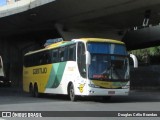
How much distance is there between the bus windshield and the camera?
2375cm

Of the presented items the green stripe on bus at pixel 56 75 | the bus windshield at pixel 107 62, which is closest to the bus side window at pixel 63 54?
the green stripe on bus at pixel 56 75

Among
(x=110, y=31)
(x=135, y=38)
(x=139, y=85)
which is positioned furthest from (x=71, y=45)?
(x=135, y=38)

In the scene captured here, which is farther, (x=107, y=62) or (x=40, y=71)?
(x=40, y=71)

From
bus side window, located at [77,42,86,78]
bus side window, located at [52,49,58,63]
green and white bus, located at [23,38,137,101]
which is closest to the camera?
green and white bus, located at [23,38,137,101]

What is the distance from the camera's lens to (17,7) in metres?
42.6

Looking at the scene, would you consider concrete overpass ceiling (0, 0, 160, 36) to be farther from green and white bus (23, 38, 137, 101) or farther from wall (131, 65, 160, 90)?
green and white bus (23, 38, 137, 101)

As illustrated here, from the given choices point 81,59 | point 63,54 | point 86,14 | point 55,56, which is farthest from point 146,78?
point 81,59

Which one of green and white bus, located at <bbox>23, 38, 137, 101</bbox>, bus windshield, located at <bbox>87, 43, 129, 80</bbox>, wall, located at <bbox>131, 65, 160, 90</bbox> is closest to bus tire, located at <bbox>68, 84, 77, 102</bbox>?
green and white bus, located at <bbox>23, 38, 137, 101</bbox>

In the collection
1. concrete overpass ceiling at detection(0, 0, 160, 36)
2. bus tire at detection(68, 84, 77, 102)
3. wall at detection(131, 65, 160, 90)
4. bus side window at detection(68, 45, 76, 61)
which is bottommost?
bus tire at detection(68, 84, 77, 102)

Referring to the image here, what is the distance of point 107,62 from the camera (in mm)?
23906

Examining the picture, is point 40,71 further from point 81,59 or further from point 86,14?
point 86,14

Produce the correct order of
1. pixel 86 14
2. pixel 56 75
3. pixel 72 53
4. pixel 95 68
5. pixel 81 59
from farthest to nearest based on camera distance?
pixel 86 14, pixel 56 75, pixel 72 53, pixel 81 59, pixel 95 68

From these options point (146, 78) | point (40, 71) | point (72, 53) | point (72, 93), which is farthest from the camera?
point (146, 78)

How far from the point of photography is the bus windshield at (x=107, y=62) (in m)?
23.8
